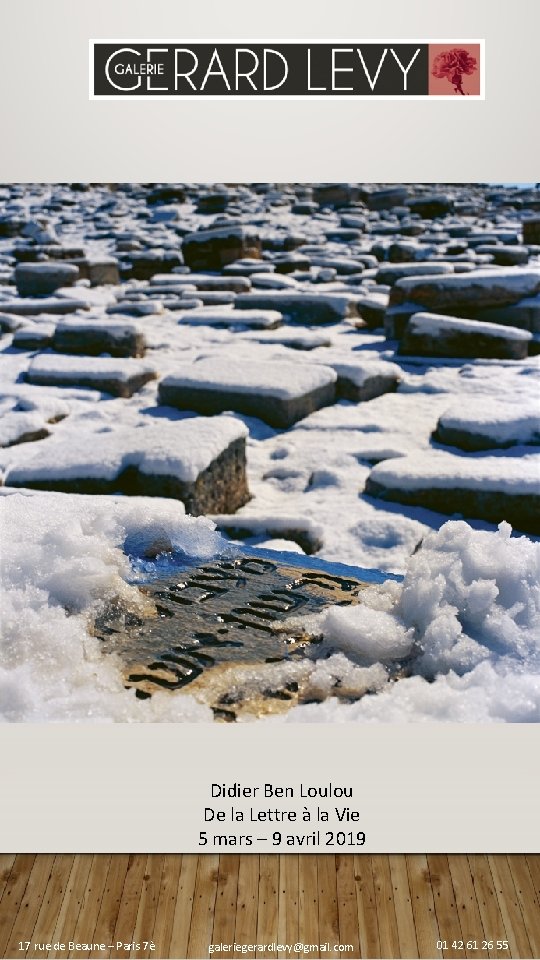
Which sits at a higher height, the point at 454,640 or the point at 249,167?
the point at 249,167

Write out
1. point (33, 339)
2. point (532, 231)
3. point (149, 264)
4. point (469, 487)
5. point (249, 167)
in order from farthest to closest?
point (532, 231)
point (149, 264)
point (33, 339)
point (469, 487)
point (249, 167)

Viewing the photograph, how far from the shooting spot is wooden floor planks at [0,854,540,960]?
1.76 metres

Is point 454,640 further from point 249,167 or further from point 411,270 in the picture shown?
point 411,270

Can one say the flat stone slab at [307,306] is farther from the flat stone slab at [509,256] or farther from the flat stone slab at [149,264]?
the flat stone slab at [149,264]

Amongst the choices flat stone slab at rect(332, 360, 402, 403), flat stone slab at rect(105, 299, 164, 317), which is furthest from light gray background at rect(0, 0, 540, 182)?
flat stone slab at rect(105, 299, 164, 317)

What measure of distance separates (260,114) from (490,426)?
5.14ft

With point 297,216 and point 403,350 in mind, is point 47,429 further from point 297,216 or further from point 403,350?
point 297,216

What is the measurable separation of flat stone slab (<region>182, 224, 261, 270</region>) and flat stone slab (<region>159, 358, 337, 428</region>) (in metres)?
3.71

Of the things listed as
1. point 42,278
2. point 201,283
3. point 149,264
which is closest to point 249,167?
point 201,283

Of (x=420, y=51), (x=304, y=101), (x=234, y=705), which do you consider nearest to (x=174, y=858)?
(x=234, y=705)

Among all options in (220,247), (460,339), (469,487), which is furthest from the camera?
(220,247)

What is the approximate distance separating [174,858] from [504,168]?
159cm

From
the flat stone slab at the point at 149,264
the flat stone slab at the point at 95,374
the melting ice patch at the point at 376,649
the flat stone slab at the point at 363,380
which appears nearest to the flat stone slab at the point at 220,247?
the flat stone slab at the point at 149,264

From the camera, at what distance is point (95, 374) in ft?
13.7
